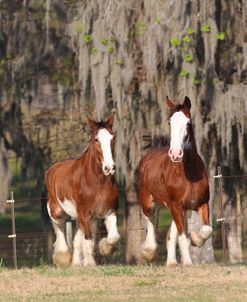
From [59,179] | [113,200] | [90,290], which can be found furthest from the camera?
[59,179]

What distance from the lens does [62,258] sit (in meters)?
20.7

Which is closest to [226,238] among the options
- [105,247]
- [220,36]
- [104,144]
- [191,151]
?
[220,36]

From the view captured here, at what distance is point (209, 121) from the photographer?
29.4 metres

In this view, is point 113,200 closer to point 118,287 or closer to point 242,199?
point 118,287

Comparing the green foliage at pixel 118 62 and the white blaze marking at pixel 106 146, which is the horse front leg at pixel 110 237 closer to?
the white blaze marking at pixel 106 146

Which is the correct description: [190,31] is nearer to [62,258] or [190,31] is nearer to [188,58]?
[188,58]

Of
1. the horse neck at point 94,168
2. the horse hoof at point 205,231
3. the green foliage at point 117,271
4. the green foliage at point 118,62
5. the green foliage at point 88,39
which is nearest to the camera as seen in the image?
the green foliage at point 117,271

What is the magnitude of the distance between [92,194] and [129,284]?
3.62m

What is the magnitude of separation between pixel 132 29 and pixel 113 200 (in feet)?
35.1

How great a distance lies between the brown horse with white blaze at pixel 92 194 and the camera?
19219 millimetres

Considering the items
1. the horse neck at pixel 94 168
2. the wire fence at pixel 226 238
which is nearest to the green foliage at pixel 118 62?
the wire fence at pixel 226 238

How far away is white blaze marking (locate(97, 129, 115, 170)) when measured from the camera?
1900 centimetres

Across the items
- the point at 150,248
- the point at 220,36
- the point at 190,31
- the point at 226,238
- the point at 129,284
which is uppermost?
the point at 190,31

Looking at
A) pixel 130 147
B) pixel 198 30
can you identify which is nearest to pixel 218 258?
pixel 130 147
